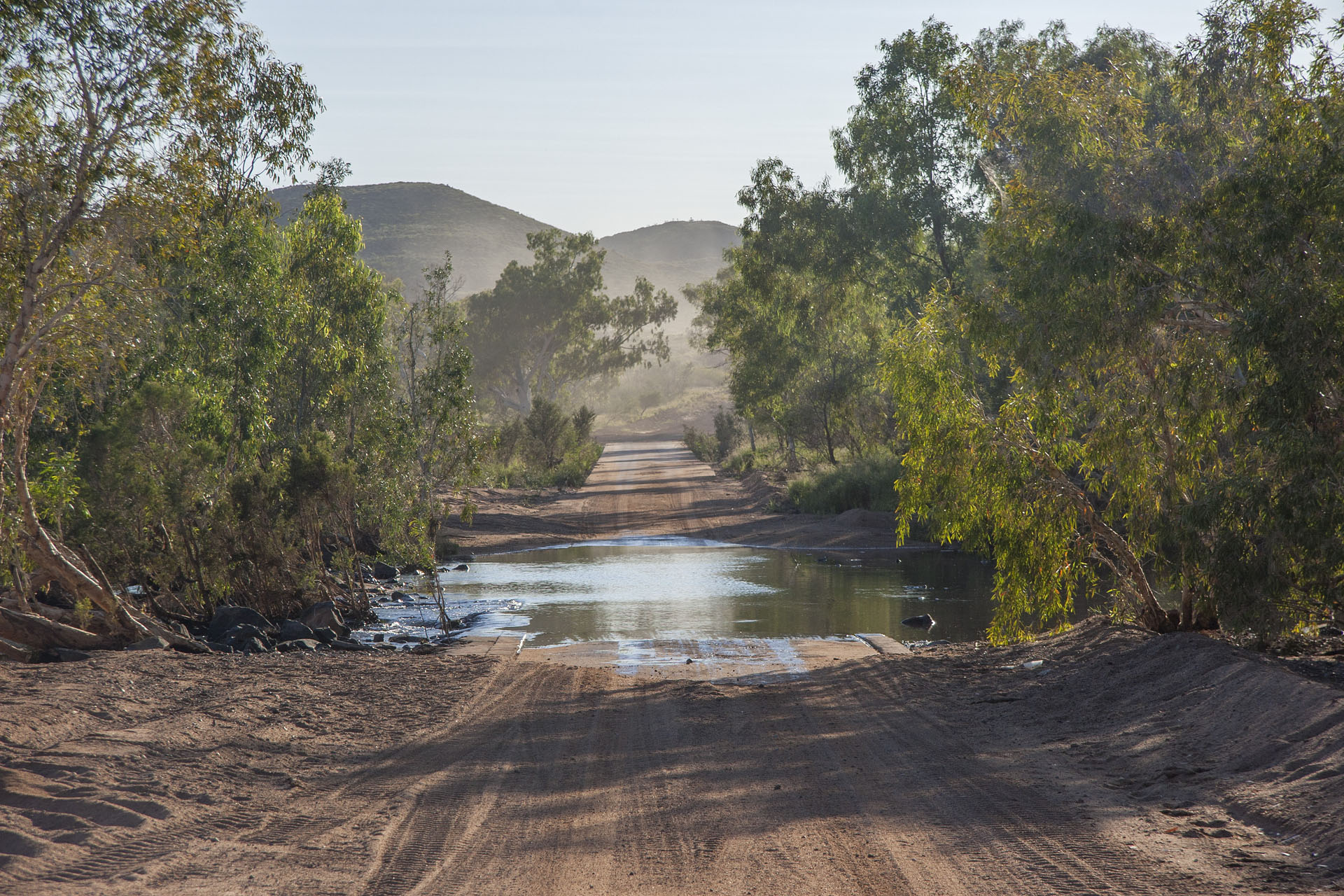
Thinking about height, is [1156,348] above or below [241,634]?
above

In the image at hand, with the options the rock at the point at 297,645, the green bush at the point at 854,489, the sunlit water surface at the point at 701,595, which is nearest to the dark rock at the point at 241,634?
the rock at the point at 297,645

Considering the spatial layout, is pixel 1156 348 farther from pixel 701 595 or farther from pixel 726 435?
pixel 726 435

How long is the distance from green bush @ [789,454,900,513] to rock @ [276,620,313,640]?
1987 centimetres

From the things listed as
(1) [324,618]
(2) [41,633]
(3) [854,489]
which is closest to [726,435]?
(3) [854,489]

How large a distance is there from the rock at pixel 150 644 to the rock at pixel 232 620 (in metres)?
2.30

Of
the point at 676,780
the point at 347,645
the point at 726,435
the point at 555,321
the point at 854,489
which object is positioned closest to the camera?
the point at 676,780

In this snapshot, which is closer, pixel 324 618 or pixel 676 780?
pixel 676 780

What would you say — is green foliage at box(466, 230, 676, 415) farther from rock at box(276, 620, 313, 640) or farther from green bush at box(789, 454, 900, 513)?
rock at box(276, 620, 313, 640)

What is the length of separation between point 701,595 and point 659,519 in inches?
525

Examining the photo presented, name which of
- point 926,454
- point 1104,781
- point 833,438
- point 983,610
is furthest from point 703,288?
point 1104,781

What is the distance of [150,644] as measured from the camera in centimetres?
1197

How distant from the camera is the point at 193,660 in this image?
11289 mm

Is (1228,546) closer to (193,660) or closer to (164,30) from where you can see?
(193,660)

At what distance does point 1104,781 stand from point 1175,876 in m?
1.91
